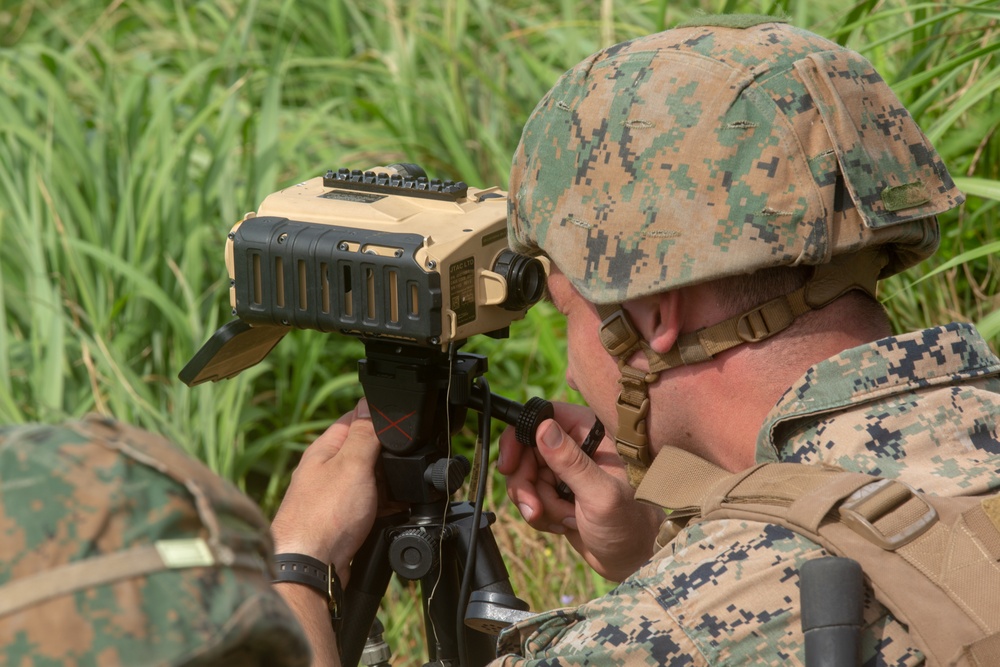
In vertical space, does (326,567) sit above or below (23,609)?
below

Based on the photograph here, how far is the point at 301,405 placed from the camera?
3623 millimetres

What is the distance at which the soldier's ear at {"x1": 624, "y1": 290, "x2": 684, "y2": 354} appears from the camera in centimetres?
176

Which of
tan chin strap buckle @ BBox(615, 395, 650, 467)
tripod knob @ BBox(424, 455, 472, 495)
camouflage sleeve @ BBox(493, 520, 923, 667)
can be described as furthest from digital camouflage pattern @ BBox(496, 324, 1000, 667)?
tripod knob @ BBox(424, 455, 472, 495)

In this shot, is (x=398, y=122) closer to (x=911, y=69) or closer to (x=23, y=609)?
(x=911, y=69)

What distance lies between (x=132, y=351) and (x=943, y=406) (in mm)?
2568

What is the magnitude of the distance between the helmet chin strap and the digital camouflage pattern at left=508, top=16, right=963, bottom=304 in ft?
0.18

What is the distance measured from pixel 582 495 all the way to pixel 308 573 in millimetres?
482

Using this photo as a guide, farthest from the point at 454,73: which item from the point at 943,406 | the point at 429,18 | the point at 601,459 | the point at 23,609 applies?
the point at 23,609

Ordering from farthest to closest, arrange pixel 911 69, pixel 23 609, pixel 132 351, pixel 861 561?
pixel 132 351, pixel 911 69, pixel 861 561, pixel 23 609

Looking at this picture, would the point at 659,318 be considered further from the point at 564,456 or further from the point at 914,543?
the point at 914,543

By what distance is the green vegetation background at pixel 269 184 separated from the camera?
3.05 meters

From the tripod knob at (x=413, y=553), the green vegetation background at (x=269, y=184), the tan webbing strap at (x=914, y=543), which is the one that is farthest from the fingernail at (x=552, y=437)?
the green vegetation background at (x=269, y=184)

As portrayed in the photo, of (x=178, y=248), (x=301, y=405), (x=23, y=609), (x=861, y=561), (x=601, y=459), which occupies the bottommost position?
(x=301, y=405)

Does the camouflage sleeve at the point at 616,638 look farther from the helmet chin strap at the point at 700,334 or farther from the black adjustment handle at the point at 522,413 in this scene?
the black adjustment handle at the point at 522,413
